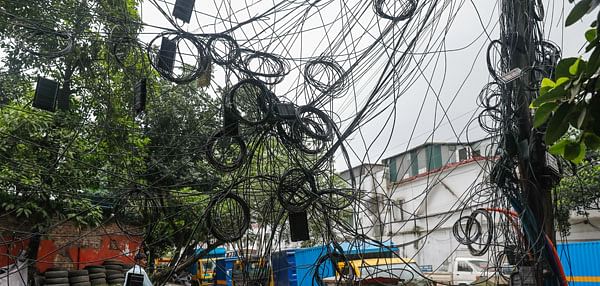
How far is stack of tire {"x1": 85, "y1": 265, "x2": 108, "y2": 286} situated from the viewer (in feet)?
36.3

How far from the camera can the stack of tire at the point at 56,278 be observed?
10.1 m

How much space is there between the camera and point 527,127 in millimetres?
4227

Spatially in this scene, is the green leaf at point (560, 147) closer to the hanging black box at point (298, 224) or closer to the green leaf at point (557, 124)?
the green leaf at point (557, 124)

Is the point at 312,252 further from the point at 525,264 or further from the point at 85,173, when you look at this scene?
the point at 525,264

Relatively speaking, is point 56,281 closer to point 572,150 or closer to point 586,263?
point 572,150

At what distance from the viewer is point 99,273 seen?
36.8ft

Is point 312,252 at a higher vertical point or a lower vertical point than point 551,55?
lower

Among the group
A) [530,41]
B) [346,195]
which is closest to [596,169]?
[530,41]

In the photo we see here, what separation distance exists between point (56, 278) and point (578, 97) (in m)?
11.0

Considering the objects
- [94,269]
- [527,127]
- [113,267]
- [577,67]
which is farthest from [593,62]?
[113,267]

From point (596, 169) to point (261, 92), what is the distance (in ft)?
30.7

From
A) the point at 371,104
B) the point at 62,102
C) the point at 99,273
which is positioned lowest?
the point at 99,273

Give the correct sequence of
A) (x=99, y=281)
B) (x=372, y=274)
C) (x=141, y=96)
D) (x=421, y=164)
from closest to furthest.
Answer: (x=141, y=96) < (x=372, y=274) < (x=99, y=281) < (x=421, y=164)

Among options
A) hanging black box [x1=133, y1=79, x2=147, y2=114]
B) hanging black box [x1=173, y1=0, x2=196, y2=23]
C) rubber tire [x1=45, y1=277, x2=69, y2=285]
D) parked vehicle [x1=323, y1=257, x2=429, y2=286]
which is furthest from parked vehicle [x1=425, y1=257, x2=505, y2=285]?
hanging black box [x1=173, y1=0, x2=196, y2=23]
